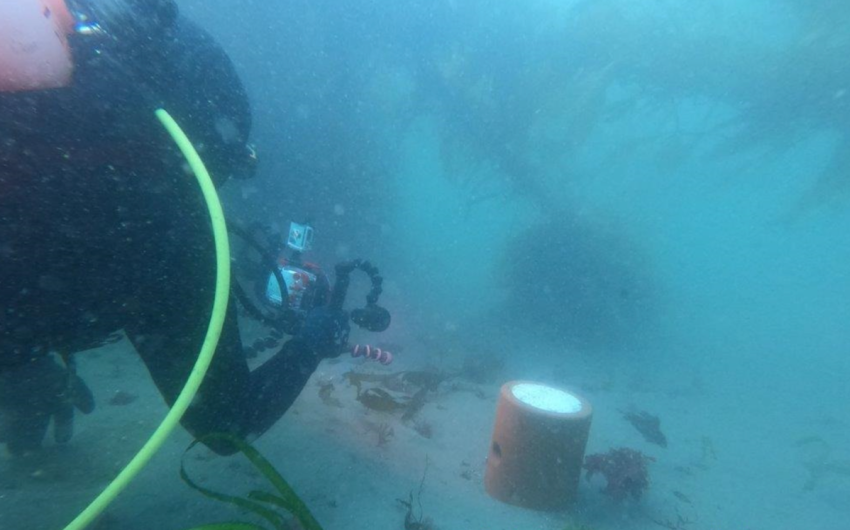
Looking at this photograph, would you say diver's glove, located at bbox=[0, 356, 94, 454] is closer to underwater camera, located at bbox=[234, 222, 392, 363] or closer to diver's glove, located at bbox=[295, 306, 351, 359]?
underwater camera, located at bbox=[234, 222, 392, 363]

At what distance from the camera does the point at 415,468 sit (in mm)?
5086

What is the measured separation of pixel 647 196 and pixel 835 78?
347 inches

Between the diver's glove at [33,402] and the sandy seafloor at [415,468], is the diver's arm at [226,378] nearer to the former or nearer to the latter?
the sandy seafloor at [415,468]

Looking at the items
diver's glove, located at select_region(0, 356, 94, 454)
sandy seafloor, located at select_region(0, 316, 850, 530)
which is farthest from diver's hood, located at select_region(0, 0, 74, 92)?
diver's glove, located at select_region(0, 356, 94, 454)

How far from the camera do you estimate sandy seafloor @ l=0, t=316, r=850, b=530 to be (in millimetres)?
3833

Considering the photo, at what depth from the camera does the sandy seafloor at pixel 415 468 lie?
3.83 meters

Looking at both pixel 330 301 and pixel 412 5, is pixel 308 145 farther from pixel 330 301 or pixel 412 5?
pixel 330 301

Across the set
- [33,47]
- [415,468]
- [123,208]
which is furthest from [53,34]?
[415,468]

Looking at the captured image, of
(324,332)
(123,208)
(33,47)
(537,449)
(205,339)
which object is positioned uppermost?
(33,47)

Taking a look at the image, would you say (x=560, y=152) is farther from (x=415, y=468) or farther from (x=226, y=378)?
(x=226, y=378)

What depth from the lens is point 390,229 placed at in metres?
17.6

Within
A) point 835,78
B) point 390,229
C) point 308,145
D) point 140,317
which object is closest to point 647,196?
point 835,78

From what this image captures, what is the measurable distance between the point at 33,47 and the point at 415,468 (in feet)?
16.2

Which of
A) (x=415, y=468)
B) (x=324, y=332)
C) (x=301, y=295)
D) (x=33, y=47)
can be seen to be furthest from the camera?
(x=415, y=468)
